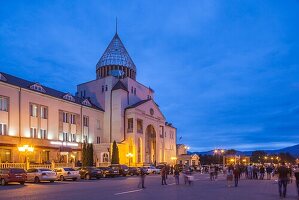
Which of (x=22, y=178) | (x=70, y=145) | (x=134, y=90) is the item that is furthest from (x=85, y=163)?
(x=22, y=178)

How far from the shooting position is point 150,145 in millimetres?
79938

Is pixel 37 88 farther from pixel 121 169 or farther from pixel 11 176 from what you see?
pixel 11 176

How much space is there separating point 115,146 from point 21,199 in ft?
152

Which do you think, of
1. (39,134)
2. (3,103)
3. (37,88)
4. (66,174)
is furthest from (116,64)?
(66,174)

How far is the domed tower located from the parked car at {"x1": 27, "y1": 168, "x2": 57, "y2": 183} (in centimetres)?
4734

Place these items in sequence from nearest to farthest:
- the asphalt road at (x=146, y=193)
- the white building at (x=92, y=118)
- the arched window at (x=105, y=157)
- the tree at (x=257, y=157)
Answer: the asphalt road at (x=146, y=193)
the white building at (x=92, y=118)
the arched window at (x=105, y=157)
the tree at (x=257, y=157)

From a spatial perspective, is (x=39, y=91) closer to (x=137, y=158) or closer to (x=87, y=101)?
(x=87, y=101)

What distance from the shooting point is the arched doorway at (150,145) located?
78562 mm

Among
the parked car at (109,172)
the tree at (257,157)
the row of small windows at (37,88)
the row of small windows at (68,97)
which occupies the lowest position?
the tree at (257,157)

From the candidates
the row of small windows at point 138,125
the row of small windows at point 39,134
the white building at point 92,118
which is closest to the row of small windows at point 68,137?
the white building at point 92,118

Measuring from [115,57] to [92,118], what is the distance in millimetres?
17998

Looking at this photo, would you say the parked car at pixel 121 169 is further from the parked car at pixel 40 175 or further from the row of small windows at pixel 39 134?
the parked car at pixel 40 175

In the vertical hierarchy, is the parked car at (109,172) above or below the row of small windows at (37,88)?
below

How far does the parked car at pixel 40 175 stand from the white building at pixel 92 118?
50.2 ft
